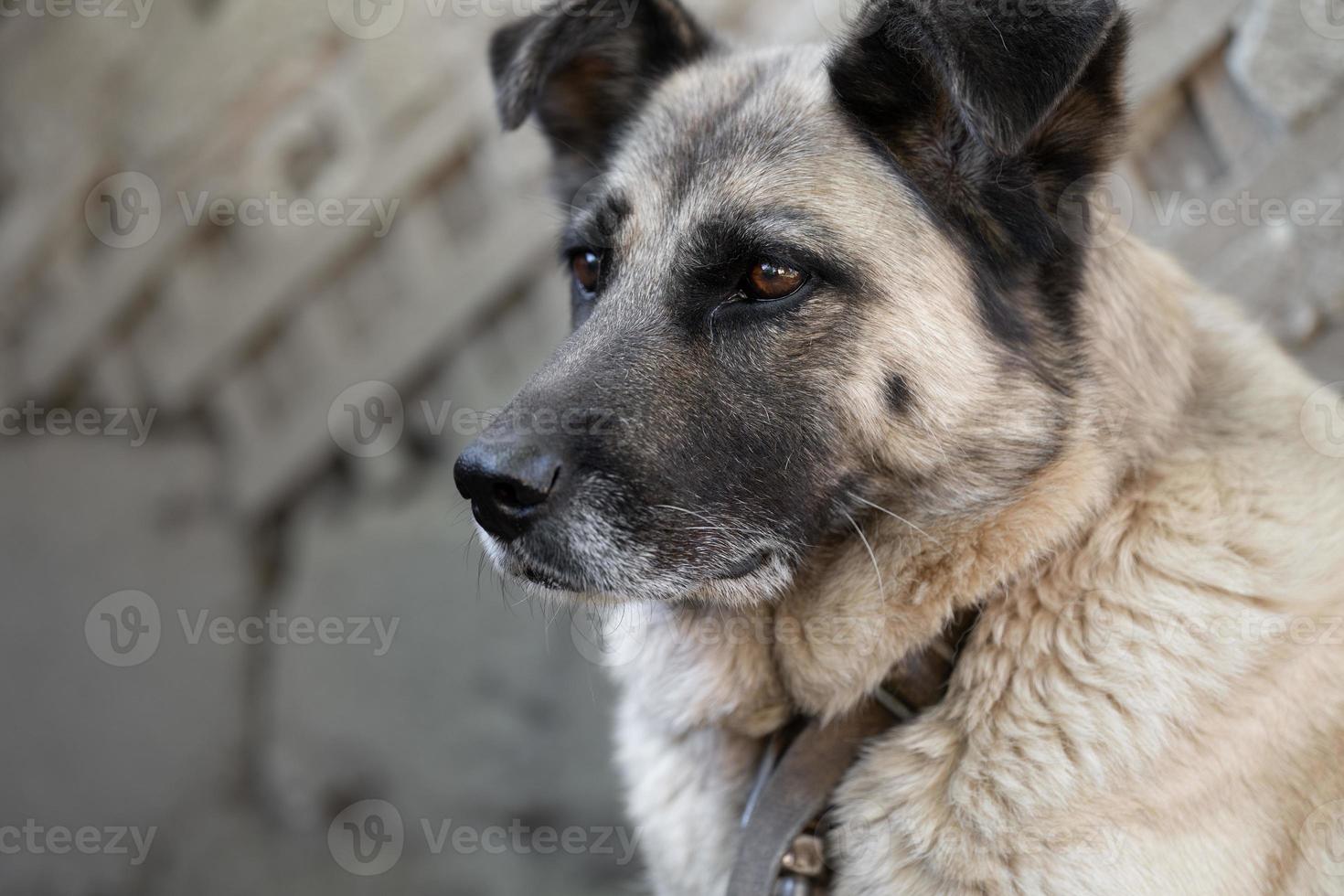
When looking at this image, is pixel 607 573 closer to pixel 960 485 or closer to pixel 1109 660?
pixel 960 485

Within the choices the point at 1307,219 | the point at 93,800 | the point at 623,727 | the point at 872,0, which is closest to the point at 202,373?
the point at 93,800

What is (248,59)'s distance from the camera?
4.39m

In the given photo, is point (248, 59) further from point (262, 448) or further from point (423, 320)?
point (262, 448)

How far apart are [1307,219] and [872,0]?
5.95 feet

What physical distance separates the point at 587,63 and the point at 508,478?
4.99 feet

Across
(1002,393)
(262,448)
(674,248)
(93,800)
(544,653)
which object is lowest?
(93,800)

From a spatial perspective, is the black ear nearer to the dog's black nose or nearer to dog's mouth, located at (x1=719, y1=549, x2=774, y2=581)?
dog's mouth, located at (x1=719, y1=549, x2=774, y2=581)

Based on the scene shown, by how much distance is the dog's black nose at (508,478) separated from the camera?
1909 millimetres

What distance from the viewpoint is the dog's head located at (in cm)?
204

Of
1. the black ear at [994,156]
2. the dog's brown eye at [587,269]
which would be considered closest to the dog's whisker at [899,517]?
the black ear at [994,156]

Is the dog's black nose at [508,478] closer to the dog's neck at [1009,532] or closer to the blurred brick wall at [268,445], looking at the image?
the dog's neck at [1009,532]

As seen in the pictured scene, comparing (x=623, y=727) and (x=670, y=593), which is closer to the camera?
(x=670, y=593)

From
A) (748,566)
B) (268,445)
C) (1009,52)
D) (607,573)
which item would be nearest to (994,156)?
(1009,52)

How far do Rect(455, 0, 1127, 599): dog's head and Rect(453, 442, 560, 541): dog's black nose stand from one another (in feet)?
0.04
